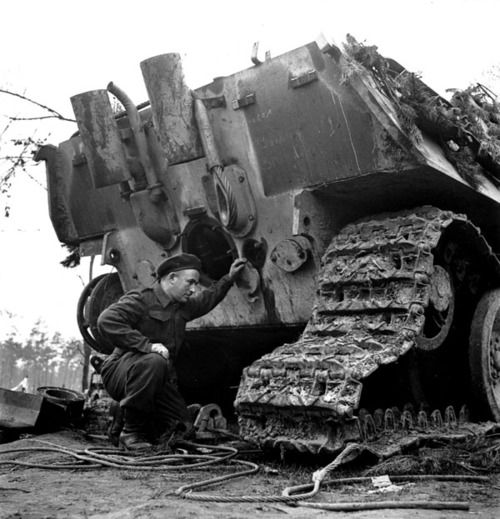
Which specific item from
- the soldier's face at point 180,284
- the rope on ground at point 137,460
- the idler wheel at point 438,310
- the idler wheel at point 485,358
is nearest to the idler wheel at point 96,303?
the soldier's face at point 180,284

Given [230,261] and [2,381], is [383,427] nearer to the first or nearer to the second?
[230,261]

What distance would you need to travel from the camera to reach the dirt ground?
2902 millimetres

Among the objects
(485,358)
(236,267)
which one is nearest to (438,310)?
(485,358)

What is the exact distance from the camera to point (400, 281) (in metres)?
4.77

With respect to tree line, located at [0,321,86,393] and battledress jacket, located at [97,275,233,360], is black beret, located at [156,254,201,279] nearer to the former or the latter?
battledress jacket, located at [97,275,233,360]

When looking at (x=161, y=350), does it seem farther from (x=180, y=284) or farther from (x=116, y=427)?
(x=116, y=427)

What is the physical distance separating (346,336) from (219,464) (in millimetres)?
993

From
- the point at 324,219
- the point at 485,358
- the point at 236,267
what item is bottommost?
the point at 485,358

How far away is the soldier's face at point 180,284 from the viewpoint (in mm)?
5680

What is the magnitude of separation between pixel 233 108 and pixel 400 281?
1.86 m

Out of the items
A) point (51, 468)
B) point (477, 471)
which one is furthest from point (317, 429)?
point (51, 468)

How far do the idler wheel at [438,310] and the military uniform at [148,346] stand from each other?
5.02 feet

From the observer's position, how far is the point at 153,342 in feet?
18.5

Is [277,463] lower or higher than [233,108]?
lower
